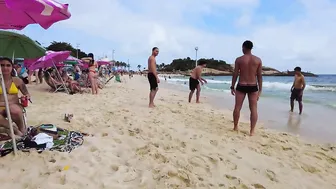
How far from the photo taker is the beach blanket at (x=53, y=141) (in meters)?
2.83

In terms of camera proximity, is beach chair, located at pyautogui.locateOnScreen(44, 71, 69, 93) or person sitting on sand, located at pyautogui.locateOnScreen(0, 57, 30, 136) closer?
person sitting on sand, located at pyautogui.locateOnScreen(0, 57, 30, 136)

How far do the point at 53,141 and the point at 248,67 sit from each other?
308 centimetres

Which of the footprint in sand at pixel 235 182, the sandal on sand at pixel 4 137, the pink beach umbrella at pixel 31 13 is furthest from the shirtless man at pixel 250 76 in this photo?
the sandal on sand at pixel 4 137

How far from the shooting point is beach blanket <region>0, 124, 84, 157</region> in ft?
9.29

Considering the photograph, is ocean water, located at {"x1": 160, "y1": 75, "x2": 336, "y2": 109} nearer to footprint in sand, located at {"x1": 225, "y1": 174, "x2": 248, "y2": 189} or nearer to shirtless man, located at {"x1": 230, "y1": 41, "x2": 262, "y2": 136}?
shirtless man, located at {"x1": 230, "y1": 41, "x2": 262, "y2": 136}

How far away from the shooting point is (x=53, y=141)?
10.2 ft

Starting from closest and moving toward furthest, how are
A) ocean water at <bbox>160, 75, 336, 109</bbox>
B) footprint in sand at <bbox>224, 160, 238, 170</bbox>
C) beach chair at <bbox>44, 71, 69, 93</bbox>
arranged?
footprint in sand at <bbox>224, 160, 238, 170</bbox>, beach chair at <bbox>44, 71, 69, 93</bbox>, ocean water at <bbox>160, 75, 336, 109</bbox>

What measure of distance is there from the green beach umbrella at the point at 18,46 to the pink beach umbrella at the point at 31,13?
922 mm

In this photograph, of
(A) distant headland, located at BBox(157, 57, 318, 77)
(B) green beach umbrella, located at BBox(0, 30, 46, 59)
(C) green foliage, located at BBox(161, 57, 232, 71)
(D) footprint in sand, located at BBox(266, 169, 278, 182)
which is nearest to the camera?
(D) footprint in sand, located at BBox(266, 169, 278, 182)

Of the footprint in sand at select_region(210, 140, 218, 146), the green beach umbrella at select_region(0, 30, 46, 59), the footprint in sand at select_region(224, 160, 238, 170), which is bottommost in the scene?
the footprint in sand at select_region(224, 160, 238, 170)

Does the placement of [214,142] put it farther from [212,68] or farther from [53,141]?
[212,68]

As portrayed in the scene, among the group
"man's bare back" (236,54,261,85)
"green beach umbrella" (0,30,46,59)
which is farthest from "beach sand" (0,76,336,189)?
"green beach umbrella" (0,30,46,59)

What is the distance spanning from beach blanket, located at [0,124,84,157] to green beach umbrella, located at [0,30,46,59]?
4.80ft

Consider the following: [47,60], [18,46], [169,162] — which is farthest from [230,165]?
[47,60]
